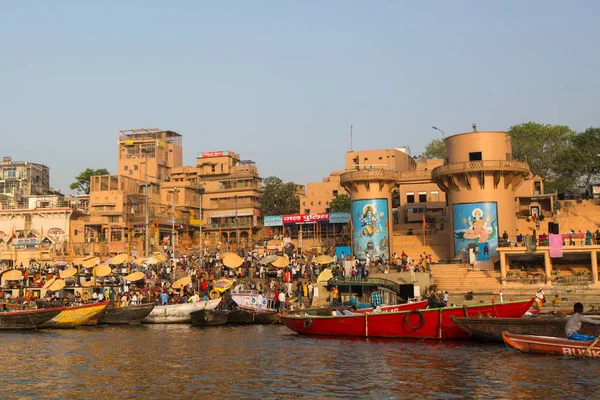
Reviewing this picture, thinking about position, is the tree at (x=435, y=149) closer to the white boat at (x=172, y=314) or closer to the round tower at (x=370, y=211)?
the round tower at (x=370, y=211)

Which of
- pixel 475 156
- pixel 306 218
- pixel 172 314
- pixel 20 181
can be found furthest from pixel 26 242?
pixel 475 156

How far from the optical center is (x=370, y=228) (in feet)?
172

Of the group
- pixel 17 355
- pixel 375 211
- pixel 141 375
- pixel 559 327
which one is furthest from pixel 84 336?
pixel 375 211

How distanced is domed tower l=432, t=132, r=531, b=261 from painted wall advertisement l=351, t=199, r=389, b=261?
536cm

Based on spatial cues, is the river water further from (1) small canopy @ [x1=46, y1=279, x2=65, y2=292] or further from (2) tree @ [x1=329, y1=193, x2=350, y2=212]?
(2) tree @ [x1=329, y1=193, x2=350, y2=212]

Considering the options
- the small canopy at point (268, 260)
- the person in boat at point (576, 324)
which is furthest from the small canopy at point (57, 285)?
the person in boat at point (576, 324)

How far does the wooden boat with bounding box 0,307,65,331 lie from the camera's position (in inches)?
1447

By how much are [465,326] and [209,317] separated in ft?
54.3

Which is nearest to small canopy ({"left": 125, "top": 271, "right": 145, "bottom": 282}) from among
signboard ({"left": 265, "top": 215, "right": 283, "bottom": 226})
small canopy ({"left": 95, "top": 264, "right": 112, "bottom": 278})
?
small canopy ({"left": 95, "top": 264, "right": 112, "bottom": 278})

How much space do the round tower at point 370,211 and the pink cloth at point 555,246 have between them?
1374 centimetres

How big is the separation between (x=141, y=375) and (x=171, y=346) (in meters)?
7.23

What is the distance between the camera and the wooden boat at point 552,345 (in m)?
21.4

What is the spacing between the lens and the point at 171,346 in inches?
1100

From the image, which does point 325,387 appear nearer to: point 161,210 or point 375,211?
point 375,211
